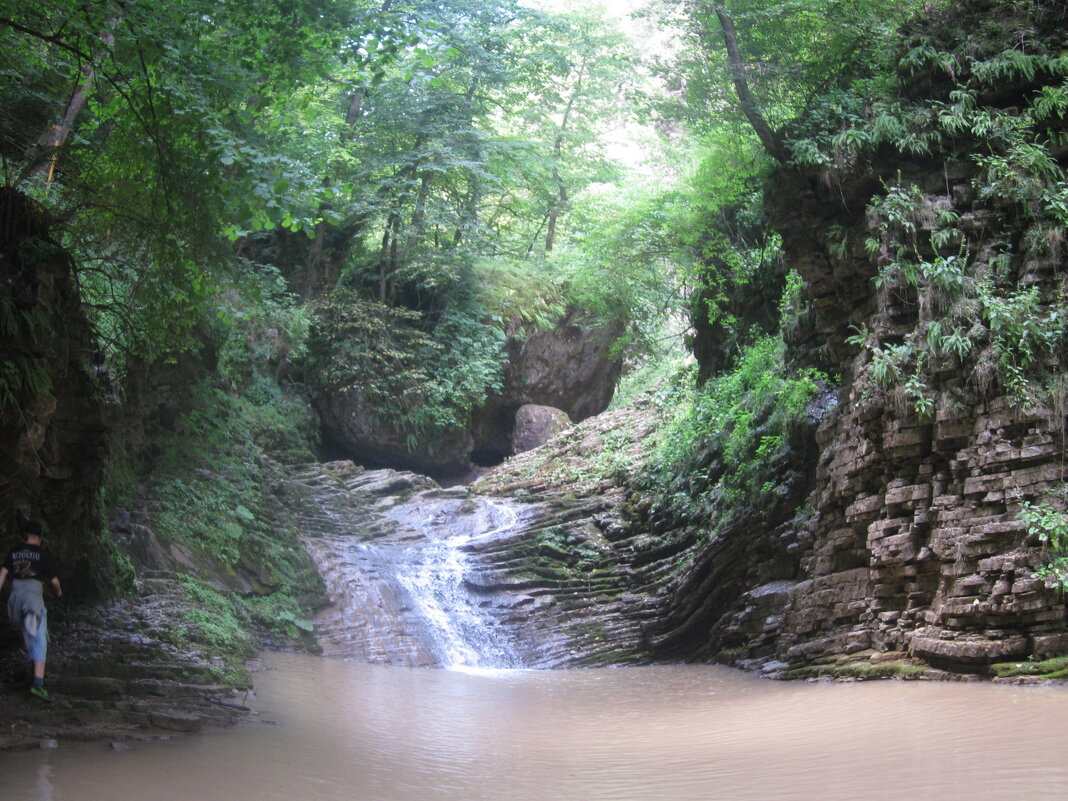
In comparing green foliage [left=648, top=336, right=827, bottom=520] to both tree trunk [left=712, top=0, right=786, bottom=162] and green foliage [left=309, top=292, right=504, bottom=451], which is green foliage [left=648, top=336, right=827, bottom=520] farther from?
green foliage [left=309, top=292, right=504, bottom=451]

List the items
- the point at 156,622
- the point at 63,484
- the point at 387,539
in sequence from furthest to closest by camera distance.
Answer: the point at 387,539, the point at 156,622, the point at 63,484

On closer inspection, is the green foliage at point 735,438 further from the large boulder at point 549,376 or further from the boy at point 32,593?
the boy at point 32,593

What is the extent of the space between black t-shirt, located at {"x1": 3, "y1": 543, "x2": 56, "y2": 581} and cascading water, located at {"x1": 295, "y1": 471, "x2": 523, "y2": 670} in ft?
22.4

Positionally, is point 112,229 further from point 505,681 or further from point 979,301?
point 979,301

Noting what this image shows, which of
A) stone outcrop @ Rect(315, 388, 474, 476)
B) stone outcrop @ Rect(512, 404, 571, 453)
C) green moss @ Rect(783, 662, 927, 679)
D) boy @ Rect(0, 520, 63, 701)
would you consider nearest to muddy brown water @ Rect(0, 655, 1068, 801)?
green moss @ Rect(783, 662, 927, 679)

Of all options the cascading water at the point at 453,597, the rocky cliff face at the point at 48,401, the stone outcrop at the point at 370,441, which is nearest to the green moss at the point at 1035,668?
the cascading water at the point at 453,597

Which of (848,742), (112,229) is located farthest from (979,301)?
(112,229)

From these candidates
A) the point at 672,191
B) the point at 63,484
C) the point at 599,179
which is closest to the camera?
the point at 63,484

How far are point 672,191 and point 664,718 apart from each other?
44.7 ft

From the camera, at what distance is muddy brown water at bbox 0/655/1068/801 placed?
4.80 meters

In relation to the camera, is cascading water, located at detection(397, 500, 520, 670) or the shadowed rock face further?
the shadowed rock face

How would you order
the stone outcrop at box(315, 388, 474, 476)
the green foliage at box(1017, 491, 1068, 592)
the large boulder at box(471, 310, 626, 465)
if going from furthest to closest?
1. the large boulder at box(471, 310, 626, 465)
2. the stone outcrop at box(315, 388, 474, 476)
3. the green foliage at box(1017, 491, 1068, 592)

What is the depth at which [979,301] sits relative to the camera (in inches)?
370

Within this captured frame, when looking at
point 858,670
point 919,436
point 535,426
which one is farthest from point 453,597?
point 535,426
